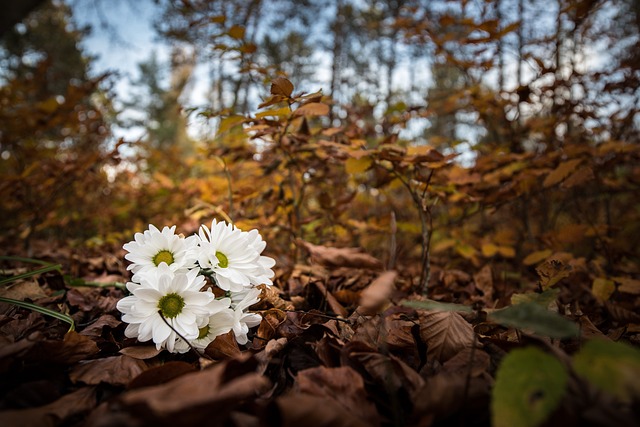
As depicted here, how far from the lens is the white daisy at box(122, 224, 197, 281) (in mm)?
1039

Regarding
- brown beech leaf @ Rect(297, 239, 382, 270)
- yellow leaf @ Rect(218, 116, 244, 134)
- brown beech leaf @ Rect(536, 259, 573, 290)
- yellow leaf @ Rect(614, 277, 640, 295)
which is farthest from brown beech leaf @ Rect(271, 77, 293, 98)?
yellow leaf @ Rect(614, 277, 640, 295)

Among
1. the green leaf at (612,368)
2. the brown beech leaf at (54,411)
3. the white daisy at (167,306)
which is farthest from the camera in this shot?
the white daisy at (167,306)

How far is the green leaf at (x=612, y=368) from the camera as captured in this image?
548mm

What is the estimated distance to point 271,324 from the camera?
121cm

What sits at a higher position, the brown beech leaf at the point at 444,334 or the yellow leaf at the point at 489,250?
the yellow leaf at the point at 489,250

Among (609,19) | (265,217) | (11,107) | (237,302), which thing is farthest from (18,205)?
(609,19)

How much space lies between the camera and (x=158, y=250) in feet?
3.57

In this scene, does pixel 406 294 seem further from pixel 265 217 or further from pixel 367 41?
pixel 367 41

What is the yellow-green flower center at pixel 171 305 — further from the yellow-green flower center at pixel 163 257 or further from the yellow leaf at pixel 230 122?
the yellow leaf at pixel 230 122

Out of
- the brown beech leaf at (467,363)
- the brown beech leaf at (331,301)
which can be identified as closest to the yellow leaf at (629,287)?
the brown beech leaf at (467,363)

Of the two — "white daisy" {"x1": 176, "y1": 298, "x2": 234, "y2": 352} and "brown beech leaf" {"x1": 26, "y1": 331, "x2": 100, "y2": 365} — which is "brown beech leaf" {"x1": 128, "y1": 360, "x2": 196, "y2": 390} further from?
"brown beech leaf" {"x1": 26, "y1": 331, "x2": 100, "y2": 365}

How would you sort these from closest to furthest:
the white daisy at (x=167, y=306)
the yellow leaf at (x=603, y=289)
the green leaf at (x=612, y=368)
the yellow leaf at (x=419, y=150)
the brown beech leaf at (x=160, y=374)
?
the green leaf at (x=612, y=368), the brown beech leaf at (x=160, y=374), the white daisy at (x=167, y=306), the yellow leaf at (x=419, y=150), the yellow leaf at (x=603, y=289)

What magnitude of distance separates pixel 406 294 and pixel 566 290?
1.05 m

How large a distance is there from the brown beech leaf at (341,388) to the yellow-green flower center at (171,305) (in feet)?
1.30
